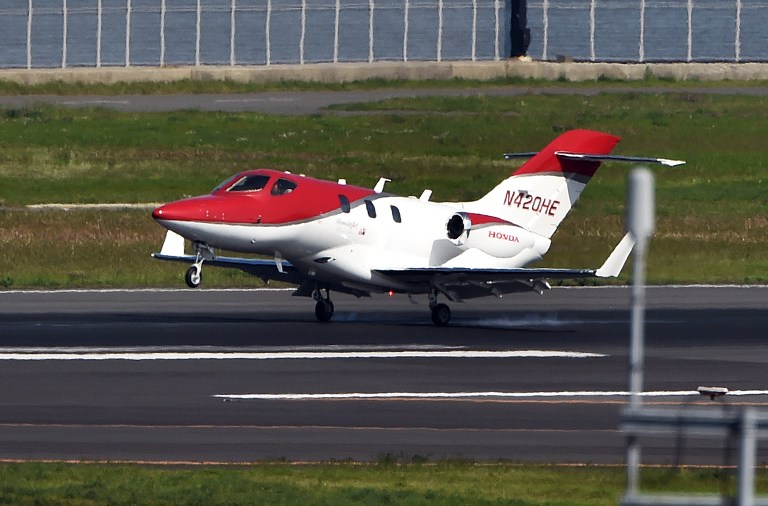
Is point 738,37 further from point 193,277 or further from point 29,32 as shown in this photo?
point 193,277

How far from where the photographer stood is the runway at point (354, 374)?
15641mm

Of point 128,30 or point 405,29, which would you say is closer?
point 128,30

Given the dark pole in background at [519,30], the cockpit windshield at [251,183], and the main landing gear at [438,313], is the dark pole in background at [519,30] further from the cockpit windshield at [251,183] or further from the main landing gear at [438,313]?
the cockpit windshield at [251,183]

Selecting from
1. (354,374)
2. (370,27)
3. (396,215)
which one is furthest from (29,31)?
(354,374)

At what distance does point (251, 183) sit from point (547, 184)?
6052mm

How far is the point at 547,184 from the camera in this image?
28656 mm

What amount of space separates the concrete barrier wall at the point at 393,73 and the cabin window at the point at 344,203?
127 feet

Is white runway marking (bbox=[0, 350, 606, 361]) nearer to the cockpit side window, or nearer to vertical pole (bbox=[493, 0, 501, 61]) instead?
the cockpit side window

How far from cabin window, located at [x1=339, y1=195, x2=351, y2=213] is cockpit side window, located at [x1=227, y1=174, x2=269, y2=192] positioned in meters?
1.49

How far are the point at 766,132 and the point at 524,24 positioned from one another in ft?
52.5

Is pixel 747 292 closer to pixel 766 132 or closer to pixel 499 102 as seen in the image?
pixel 766 132

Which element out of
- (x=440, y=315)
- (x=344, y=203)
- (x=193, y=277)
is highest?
(x=344, y=203)

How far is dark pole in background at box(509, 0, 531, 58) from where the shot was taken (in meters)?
66.0

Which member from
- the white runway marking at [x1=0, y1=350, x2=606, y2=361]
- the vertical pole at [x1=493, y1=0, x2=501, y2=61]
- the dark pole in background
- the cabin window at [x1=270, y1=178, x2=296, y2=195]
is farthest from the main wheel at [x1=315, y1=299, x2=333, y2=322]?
the dark pole in background
